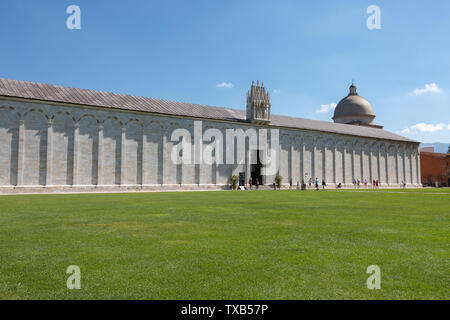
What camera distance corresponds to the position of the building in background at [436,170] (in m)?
73.6

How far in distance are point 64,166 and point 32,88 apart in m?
9.18

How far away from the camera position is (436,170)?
74625 millimetres

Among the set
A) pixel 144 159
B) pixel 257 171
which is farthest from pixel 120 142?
pixel 257 171

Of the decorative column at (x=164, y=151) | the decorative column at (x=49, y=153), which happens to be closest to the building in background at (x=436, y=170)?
the decorative column at (x=164, y=151)

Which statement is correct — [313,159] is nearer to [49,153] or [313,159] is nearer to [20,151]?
[49,153]

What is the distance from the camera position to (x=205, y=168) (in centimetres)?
4075

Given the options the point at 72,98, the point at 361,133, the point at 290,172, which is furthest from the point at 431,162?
the point at 72,98

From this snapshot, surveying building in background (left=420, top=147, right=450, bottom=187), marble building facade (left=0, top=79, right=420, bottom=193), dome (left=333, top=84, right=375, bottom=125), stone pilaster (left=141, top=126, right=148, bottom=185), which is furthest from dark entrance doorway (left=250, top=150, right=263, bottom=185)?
building in background (left=420, top=147, right=450, bottom=187)

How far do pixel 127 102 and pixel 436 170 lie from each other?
241 feet

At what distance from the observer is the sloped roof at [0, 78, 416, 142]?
3197cm

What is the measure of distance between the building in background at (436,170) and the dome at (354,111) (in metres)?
18.4

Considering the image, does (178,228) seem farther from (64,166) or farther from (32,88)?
(32,88)

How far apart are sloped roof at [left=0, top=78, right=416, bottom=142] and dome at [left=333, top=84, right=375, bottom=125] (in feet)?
61.2

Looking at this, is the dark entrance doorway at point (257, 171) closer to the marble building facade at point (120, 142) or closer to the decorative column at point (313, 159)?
the marble building facade at point (120, 142)
